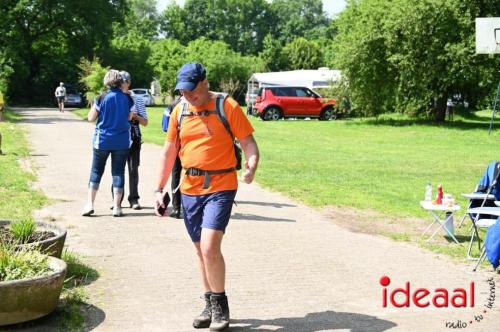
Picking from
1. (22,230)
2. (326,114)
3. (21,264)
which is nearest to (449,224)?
(22,230)

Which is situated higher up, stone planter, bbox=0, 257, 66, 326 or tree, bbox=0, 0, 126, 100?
tree, bbox=0, 0, 126, 100

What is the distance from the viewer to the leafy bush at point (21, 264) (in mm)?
4930

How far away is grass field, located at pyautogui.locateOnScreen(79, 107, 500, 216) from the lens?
11773mm

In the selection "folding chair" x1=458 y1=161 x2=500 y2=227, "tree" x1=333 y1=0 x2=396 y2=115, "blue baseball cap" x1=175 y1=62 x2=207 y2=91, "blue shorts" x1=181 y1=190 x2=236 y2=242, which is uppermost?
"tree" x1=333 y1=0 x2=396 y2=115

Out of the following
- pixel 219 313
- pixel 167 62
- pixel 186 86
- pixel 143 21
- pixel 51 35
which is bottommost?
pixel 219 313

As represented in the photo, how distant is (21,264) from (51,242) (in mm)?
812

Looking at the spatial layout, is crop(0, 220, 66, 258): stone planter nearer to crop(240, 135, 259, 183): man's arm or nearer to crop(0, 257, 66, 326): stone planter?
crop(0, 257, 66, 326): stone planter

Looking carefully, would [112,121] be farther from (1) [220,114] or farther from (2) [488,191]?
(2) [488,191]

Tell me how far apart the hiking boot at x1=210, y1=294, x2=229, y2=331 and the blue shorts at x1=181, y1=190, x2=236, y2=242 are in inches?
17.3

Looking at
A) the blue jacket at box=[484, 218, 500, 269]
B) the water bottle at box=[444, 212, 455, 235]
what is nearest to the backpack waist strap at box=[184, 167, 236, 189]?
the blue jacket at box=[484, 218, 500, 269]

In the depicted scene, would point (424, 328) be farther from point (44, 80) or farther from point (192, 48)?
point (192, 48)

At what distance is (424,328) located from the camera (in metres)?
5.03

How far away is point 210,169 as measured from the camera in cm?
488

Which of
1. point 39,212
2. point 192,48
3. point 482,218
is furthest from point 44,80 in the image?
point 482,218
